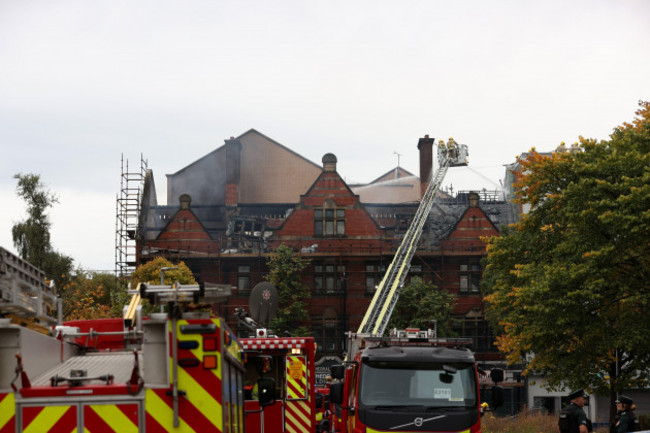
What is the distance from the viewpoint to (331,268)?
200 feet

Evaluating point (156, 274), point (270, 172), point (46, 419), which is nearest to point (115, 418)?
point (46, 419)

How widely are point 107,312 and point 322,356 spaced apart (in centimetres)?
1434

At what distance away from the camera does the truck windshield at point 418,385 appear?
1352cm

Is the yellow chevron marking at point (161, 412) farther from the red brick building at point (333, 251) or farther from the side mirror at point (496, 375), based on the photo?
the red brick building at point (333, 251)

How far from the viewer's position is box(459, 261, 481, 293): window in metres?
60.4

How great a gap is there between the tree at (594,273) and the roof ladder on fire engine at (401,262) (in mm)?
19295

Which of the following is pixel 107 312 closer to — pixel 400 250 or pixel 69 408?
pixel 400 250

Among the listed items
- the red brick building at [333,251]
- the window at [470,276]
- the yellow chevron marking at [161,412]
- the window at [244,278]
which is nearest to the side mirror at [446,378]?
the yellow chevron marking at [161,412]

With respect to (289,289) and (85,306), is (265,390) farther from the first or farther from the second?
(289,289)

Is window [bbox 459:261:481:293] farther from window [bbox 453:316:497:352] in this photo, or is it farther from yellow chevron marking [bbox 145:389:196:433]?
yellow chevron marking [bbox 145:389:196:433]

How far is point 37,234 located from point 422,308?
2150 cm

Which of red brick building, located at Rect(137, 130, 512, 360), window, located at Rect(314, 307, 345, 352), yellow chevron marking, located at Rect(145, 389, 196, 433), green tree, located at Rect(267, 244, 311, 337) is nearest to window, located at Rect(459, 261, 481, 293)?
red brick building, located at Rect(137, 130, 512, 360)

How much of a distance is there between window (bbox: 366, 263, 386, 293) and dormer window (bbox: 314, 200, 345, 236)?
108 inches

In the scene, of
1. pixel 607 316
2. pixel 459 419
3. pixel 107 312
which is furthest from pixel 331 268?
pixel 459 419
